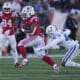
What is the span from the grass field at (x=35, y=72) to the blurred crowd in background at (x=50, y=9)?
352 centimetres

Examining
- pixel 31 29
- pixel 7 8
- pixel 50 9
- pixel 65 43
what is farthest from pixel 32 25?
pixel 50 9

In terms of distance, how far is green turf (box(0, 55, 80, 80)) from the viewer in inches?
422

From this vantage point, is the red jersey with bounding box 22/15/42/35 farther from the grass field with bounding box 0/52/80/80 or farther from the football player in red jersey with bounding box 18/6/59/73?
the grass field with bounding box 0/52/80/80

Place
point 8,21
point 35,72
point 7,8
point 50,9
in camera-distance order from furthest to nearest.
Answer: point 50,9, point 8,21, point 7,8, point 35,72

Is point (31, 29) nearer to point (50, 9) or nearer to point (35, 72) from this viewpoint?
point (35, 72)

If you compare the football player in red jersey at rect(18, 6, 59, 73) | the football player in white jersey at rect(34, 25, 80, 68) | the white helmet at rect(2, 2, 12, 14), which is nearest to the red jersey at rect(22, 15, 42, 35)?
the football player in red jersey at rect(18, 6, 59, 73)

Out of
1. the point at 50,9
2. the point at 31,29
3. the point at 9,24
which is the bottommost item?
the point at 50,9

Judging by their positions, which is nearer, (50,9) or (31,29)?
(31,29)

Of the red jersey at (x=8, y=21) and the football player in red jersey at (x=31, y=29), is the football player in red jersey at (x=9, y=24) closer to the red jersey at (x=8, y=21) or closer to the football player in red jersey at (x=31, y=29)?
the red jersey at (x=8, y=21)

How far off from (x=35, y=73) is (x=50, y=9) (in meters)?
7.04

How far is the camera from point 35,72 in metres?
11.6

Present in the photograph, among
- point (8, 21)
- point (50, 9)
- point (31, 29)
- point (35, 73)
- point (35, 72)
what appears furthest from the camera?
point (50, 9)

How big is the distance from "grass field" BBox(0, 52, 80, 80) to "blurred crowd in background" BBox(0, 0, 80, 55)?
3.52 m

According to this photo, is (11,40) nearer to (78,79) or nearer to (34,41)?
(34,41)
